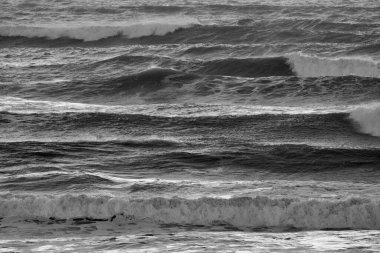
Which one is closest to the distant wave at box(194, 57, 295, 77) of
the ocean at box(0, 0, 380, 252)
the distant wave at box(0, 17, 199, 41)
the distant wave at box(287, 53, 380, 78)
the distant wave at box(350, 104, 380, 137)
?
the ocean at box(0, 0, 380, 252)

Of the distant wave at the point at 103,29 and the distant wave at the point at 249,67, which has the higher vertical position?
the distant wave at the point at 103,29

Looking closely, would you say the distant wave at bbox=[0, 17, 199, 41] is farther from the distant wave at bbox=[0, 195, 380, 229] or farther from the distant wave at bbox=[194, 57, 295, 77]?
the distant wave at bbox=[0, 195, 380, 229]

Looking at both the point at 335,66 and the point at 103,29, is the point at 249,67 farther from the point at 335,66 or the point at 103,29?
the point at 103,29

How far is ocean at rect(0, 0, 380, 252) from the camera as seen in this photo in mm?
11500

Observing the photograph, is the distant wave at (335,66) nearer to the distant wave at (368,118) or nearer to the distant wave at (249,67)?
the distant wave at (249,67)

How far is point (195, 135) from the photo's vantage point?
56.6ft

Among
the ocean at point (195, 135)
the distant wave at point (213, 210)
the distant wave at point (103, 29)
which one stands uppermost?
the distant wave at point (103, 29)

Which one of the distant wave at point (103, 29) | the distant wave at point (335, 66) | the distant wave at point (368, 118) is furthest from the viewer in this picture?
the distant wave at point (103, 29)

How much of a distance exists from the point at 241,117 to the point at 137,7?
74.4 feet

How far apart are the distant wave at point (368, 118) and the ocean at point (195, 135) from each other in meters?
0.03

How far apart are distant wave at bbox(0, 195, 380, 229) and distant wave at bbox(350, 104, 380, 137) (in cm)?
608

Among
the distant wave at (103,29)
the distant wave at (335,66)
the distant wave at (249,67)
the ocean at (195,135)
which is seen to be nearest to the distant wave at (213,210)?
the ocean at (195,135)

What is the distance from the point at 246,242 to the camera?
1046 cm

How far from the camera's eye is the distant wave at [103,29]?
34.1 metres
